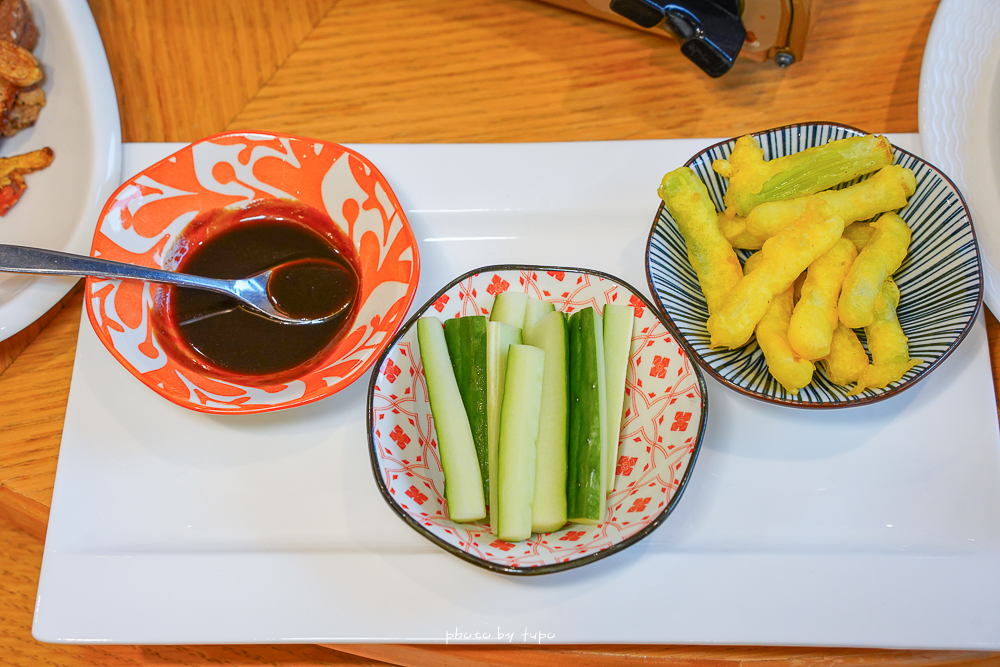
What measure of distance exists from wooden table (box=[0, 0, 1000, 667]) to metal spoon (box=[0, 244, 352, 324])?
22 cm

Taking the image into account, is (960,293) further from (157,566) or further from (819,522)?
(157,566)

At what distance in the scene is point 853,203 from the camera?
1.20 m

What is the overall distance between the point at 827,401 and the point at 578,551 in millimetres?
474

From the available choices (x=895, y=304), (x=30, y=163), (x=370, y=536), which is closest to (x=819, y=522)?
(x=895, y=304)

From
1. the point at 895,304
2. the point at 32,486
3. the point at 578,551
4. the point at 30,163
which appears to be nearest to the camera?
the point at 578,551

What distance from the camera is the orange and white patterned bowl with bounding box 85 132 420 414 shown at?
1232 mm

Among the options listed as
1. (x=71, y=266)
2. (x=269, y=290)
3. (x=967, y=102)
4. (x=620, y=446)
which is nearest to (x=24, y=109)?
(x=71, y=266)

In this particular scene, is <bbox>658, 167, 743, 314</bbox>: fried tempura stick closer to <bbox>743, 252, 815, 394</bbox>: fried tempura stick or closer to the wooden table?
<bbox>743, 252, 815, 394</bbox>: fried tempura stick

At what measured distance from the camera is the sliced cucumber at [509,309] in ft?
4.15

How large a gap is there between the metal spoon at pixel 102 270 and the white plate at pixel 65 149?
5.2 inches

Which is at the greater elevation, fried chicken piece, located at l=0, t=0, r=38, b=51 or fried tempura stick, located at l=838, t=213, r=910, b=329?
fried chicken piece, located at l=0, t=0, r=38, b=51

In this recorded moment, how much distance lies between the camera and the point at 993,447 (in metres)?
1.26

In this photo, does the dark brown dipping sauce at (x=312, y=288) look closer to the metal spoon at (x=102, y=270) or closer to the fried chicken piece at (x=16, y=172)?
the metal spoon at (x=102, y=270)

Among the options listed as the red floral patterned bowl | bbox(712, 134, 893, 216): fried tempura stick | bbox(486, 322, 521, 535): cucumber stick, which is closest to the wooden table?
bbox(712, 134, 893, 216): fried tempura stick
